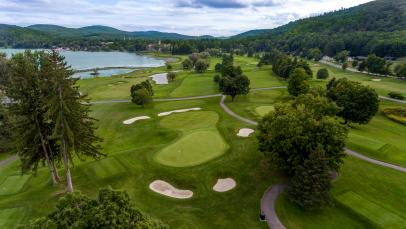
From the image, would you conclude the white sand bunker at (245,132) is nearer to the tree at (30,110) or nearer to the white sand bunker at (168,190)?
the white sand bunker at (168,190)

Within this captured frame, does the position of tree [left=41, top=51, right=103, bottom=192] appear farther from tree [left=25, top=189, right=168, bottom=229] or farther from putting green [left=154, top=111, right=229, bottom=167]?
tree [left=25, top=189, right=168, bottom=229]

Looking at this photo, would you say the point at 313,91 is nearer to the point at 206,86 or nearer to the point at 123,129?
the point at 123,129

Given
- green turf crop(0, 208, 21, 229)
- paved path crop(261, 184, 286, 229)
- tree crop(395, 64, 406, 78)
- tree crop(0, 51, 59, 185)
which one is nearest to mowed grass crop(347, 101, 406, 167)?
paved path crop(261, 184, 286, 229)

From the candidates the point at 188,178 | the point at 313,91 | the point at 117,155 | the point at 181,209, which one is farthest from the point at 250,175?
the point at 313,91

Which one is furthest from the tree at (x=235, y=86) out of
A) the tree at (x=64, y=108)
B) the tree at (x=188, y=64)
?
the tree at (x=188, y=64)

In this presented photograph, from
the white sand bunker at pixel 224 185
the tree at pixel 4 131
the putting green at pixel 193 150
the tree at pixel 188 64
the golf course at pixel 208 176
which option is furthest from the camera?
the tree at pixel 188 64

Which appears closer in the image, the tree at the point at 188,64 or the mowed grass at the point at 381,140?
the mowed grass at the point at 381,140

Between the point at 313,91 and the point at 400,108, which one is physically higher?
the point at 313,91
